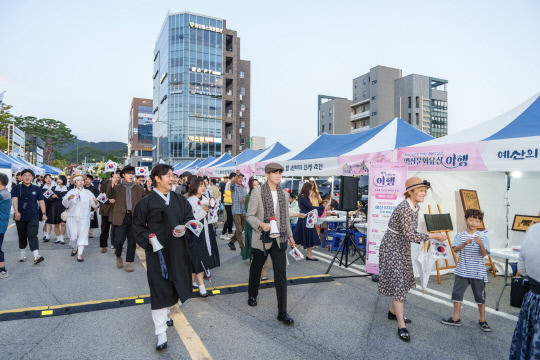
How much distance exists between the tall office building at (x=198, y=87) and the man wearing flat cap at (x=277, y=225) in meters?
58.2

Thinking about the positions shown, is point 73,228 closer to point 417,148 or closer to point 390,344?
point 390,344

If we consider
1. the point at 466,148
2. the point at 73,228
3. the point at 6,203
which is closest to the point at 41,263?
the point at 73,228

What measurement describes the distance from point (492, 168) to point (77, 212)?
25.7 ft

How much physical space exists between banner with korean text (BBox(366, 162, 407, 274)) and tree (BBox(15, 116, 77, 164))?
80961 millimetres

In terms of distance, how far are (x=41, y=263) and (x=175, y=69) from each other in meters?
60.9

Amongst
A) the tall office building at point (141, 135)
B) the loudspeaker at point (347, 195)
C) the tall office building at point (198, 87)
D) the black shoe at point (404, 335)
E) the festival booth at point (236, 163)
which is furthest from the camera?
the tall office building at point (141, 135)

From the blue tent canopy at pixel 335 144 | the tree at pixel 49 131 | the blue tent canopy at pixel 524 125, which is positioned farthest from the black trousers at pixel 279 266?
the tree at pixel 49 131

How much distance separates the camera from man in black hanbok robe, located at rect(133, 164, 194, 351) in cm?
323

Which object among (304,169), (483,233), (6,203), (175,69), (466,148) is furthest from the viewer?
(175,69)

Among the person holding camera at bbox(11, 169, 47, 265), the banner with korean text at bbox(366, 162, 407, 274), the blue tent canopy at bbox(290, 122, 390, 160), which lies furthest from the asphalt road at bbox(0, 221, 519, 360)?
the blue tent canopy at bbox(290, 122, 390, 160)

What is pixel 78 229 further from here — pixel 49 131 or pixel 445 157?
pixel 49 131

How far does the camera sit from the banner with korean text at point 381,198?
5.84 metres

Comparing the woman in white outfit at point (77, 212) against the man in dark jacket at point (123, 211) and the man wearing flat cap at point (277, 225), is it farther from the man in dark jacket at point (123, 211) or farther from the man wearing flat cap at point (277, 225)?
the man wearing flat cap at point (277, 225)

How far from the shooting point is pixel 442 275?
634 cm
